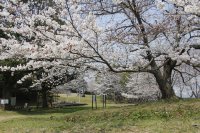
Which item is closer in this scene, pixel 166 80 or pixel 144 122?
pixel 144 122

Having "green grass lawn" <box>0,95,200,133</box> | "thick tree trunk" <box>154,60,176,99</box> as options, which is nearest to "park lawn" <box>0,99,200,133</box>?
"green grass lawn" <box>0,95,200,133</box>

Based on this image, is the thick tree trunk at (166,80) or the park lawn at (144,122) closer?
the park lawn at (144,122)

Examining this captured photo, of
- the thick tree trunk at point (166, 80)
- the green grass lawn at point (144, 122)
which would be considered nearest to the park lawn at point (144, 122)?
the green grass lawn at point (144, 122)

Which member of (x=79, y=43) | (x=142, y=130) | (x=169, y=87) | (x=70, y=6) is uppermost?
(x=70, y=6)

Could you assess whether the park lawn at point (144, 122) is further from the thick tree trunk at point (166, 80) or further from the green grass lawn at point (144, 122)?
the thick tree trunk at point (166, 80)

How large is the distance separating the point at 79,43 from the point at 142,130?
10.6ft

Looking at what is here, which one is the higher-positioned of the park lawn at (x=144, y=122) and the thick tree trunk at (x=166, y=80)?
the thick tree trunk at (x=166, y=80)

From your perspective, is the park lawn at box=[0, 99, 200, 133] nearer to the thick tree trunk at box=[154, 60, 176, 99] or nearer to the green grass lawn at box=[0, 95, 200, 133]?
the green grass lawn at box=[0, 95, 200, 133]

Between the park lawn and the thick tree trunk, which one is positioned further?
the thick tree trunk

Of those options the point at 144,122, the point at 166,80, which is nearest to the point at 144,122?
the point at 144,122

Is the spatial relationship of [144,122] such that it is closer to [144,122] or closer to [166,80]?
[144,122]

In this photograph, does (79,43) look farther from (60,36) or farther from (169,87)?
(169,87)

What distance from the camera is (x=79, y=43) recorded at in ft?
33.5

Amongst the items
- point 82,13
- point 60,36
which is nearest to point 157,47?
point 82,13
